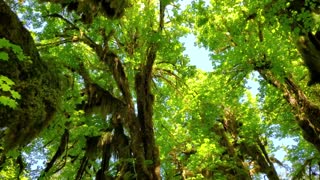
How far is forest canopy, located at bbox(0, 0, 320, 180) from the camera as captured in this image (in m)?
7.99

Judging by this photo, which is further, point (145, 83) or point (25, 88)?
point (145, 83)

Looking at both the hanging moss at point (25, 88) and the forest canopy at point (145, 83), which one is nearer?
the hanging moss at point (25, 88)

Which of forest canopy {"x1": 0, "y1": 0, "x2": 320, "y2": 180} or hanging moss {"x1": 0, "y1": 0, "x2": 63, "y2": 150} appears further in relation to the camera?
forest canopy {"x1": 0, "y1": 0, "x2": 320, "y2": 180}

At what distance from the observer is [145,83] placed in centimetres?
1226

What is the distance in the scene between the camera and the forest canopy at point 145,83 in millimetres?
7992

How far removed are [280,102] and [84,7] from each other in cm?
904

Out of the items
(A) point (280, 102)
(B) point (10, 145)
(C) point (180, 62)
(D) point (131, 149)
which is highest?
(C) point (180, 62)

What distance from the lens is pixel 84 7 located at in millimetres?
9750

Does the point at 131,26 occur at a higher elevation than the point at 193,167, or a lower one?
higher

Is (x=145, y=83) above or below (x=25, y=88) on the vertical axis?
above

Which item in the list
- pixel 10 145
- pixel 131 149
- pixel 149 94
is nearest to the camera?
pixel 10 145

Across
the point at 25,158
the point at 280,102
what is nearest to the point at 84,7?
the point at 25,158

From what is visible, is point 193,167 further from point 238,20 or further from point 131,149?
point 238,20

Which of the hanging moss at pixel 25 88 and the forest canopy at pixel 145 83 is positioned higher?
the forest canopy at pixel 145 83
